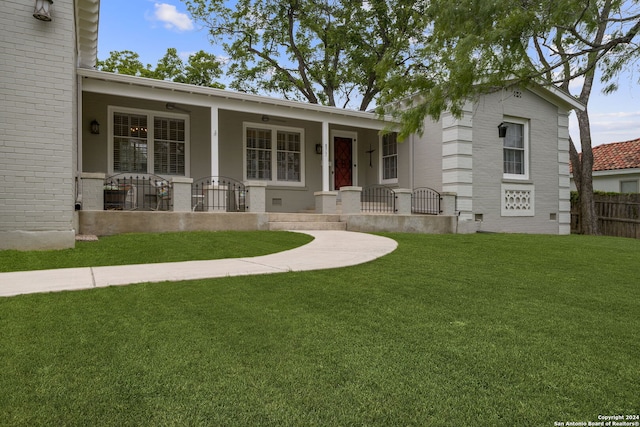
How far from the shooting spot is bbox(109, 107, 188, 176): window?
1164 centimetres

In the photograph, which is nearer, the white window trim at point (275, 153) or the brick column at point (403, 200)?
the brick column at point (403, 200)

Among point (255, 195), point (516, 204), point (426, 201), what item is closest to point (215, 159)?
point (255, 195)

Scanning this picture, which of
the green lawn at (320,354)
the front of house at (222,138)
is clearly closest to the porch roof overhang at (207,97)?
the front of house at (222,138)

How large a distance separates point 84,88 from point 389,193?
9281 millimetres

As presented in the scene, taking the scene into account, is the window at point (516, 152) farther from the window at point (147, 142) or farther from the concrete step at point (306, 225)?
the window at point (147, 142)

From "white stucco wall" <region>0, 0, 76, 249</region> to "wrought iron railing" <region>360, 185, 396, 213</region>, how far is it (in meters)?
8.46

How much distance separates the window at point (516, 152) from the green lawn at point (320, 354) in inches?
397

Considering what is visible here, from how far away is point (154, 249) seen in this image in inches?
276

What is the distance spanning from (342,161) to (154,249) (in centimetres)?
927

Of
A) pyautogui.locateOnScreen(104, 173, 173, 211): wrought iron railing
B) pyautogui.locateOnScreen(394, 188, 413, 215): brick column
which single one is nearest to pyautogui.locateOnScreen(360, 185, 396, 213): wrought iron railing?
pyautogui.locateOnScreen(394, 188, 413, 215): brick column

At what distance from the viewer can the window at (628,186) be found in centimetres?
2055

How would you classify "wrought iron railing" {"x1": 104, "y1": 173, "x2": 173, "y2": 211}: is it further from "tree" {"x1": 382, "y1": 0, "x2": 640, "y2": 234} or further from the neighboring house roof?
the neighboring house roof

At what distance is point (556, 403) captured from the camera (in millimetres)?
2018

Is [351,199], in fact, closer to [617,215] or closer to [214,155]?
[214,155]
